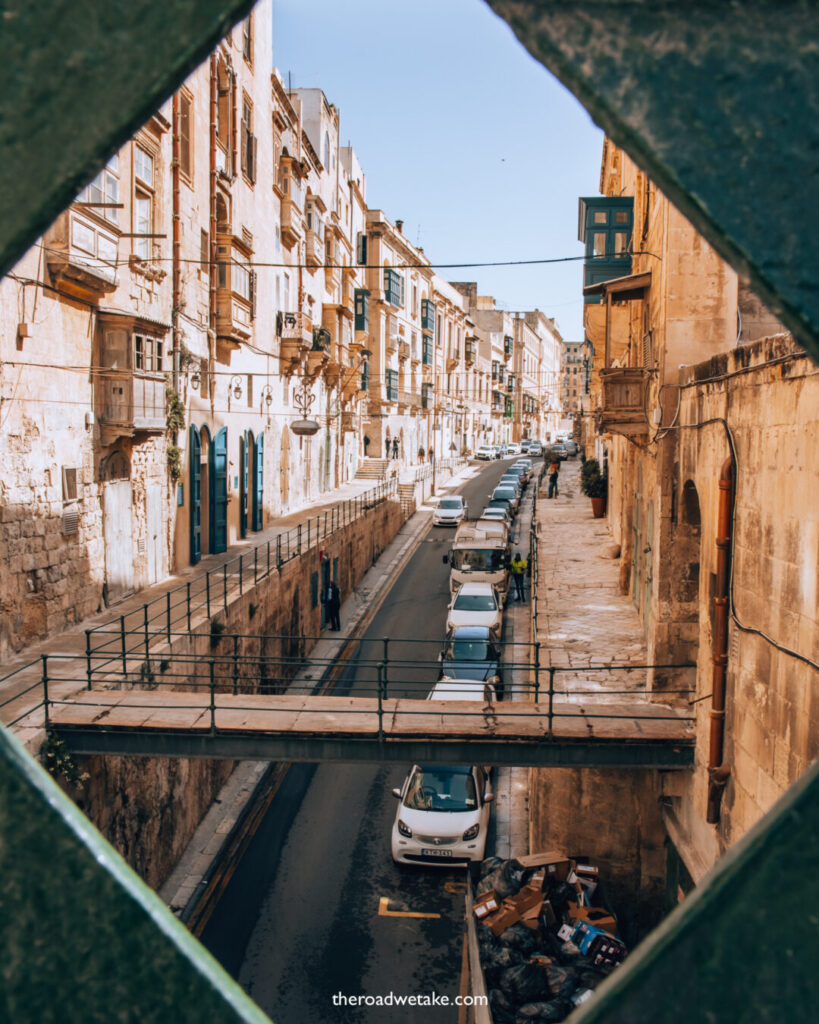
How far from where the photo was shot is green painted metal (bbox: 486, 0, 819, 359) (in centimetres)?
73

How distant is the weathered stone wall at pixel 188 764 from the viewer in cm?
1061

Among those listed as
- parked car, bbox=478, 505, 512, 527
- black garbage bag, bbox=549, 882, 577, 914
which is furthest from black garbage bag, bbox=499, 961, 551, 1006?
parked car, bbox=478, 505, 512, 527

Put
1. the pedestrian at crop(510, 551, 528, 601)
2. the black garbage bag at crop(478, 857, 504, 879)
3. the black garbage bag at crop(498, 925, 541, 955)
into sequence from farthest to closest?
the pedestrian at crop(510, 551, 528, 601), the black garbage bag at crop(478, 857, 504, 879), the black garbage bag at crop(498, 925, 541, 955)

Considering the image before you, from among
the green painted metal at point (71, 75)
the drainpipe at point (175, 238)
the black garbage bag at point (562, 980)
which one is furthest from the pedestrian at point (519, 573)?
the green painted metal at point (71, 75)

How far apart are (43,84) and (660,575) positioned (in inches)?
479

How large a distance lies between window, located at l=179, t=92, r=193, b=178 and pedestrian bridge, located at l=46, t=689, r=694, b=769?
587 inches

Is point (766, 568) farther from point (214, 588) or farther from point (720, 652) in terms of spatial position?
point (214, 588)

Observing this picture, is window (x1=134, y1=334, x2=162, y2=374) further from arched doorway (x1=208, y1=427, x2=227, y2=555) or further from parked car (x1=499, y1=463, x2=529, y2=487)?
parked car (x1=499, y1=463, x2=529, y2=487)

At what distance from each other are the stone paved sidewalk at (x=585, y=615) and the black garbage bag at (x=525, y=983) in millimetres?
3130

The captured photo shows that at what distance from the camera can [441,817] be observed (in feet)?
43.2

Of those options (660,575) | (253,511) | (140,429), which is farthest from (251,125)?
(660,575)

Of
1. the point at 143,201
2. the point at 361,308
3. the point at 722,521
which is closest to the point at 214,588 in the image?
the point at 143,201

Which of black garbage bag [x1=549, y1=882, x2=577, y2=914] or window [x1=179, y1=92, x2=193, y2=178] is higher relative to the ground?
window [x1=179, y1=92, x2=193, y2=178]

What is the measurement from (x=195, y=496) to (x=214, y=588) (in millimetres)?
5135
